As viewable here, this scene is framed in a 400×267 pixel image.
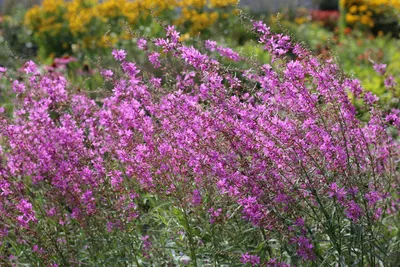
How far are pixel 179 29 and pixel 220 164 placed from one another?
8.01 meters

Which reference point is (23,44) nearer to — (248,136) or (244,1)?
(244,1)

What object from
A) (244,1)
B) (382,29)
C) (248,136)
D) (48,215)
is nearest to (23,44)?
(244,1)

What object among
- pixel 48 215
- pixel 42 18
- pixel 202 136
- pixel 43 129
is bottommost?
pixel 42 18

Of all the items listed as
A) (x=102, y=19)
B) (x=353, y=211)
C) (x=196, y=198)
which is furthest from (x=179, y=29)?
(x=353, y=211)

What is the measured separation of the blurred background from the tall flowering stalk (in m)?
3.95

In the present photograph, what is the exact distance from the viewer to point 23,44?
45.8ft

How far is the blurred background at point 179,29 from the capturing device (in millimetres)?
9349

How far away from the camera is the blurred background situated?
A: 9.35m

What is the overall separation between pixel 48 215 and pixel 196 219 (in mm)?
851

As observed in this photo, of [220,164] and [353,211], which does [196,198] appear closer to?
[220,164]

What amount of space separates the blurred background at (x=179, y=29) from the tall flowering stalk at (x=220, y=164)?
3.95 metres

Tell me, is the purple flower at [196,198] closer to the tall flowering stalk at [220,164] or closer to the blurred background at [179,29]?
the tall flowering stalk at [220,164]

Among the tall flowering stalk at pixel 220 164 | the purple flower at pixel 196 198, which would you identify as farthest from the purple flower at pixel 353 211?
the purple flower at pixel 196 198

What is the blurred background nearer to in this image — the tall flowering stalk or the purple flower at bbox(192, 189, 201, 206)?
the tall flowering stalk
